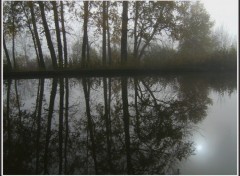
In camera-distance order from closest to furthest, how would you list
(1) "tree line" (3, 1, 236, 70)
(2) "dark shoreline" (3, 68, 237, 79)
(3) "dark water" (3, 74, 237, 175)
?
(3) "dark water" (3, 74, 237, 175) < (2) "dark shoreline" (3, 68, 237, 79) < (1) "tree line" (3, 1, 236, 70)

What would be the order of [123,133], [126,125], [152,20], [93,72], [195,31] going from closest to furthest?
[123,133] → [126,125] → [93,72] → [152,20] → [195,31]

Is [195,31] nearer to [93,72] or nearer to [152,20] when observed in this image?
[152,20]

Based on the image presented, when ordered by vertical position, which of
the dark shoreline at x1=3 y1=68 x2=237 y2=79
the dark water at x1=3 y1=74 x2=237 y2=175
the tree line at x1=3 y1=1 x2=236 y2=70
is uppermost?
the tree line at x1=3 y1=1 x2=236 y2=70

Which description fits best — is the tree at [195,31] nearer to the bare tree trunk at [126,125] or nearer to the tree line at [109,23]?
the tree line at [109,23]

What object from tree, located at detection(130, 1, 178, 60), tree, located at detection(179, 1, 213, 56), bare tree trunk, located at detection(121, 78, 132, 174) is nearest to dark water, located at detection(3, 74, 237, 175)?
bare tree trunk, located at detection(121, 78, 132, 174)

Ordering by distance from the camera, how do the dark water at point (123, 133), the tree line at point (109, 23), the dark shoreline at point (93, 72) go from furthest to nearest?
1. the tree line at point (109, 23)
2. the dark shoreline at point (93, 72)
3. the dark water at point (123, 133)

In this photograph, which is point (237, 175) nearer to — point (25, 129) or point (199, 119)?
point (199, 119)

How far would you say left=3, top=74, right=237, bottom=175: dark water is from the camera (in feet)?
8.50

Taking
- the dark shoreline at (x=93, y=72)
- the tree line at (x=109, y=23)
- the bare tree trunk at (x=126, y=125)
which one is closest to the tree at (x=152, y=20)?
the tree line at (x=109, y=23)

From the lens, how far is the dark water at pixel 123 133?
2.59 metres

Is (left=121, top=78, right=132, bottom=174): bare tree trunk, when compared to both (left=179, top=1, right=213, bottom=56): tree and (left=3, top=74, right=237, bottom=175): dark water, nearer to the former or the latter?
(left=3, top=74, right=237, bottom=175): dark water

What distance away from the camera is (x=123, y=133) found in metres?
3.34

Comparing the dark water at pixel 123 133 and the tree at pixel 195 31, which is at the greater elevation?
the tree at pixel 195 31

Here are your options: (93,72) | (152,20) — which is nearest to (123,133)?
(93,72)
